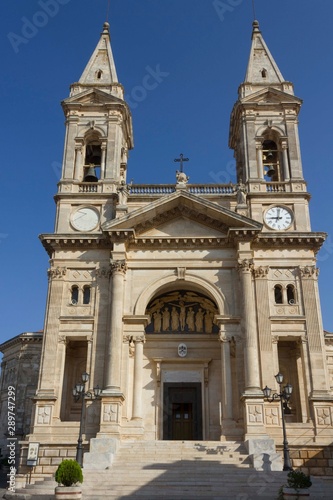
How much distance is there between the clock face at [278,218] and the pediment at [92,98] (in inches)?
449

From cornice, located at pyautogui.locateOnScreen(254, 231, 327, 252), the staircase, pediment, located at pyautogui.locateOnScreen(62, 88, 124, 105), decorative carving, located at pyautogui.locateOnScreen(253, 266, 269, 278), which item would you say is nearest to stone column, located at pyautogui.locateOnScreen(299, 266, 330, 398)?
cornice, located at pyautogui.locateOnScreen(254, 231, 327, 252)

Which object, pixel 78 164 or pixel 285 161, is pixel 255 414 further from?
pixel 78 164

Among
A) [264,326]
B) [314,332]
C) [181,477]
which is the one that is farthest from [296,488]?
[314,332]

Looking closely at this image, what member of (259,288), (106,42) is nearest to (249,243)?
(259,288)

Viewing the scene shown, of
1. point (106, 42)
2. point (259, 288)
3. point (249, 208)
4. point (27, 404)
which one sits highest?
point (106, 42)

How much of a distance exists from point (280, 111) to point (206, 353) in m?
15.3

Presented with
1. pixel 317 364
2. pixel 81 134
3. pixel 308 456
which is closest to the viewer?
pixel 308 456

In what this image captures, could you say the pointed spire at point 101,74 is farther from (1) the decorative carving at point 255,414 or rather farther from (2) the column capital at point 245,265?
(1) the decorative carving at point 255,414

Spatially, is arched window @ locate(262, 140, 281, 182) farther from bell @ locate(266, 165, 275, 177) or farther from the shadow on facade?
the shadow on facade

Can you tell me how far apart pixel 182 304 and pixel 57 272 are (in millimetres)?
7064

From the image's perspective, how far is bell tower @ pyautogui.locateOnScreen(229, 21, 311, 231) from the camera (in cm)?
2911

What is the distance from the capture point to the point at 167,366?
27844mm

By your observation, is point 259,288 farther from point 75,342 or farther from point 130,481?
point 130,481

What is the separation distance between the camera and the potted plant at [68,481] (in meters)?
16.3
